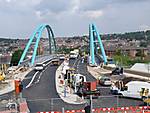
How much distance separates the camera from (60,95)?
37.8m

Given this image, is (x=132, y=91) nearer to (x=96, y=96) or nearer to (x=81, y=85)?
(x=96, y=96)

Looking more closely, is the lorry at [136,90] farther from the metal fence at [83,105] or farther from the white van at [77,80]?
the white van at [77,80]

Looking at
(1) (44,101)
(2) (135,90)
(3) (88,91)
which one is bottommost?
(1) (44,101)

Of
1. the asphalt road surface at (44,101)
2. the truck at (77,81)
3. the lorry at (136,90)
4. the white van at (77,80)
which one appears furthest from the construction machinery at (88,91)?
the white van at (77,80)

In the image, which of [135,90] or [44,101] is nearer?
[44,101]

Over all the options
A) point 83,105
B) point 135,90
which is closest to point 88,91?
point 135,90

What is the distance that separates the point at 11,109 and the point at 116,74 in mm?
37717

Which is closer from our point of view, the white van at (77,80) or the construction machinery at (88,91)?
the construction machinery at (88,91)

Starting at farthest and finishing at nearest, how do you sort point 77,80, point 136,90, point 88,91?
1. point 77,80
2. point 88,91
3. point 136,90

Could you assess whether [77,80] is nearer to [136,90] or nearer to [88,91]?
[88,91]

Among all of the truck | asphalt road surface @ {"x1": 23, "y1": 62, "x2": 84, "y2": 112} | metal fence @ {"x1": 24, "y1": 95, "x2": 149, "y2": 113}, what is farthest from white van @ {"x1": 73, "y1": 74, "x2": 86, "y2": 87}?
metal fence @ {"x1": 24, "y1": 95, "x2": 149, "y2": 113}

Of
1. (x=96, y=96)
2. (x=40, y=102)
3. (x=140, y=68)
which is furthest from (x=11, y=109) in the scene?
(x=140, y=68)

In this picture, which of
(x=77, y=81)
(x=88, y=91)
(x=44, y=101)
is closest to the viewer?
(x=44, y=101)

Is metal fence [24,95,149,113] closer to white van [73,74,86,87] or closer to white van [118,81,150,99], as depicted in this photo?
white van [118,81,150,99]
